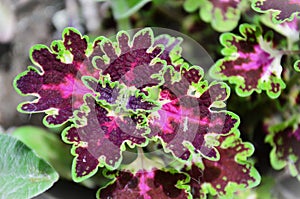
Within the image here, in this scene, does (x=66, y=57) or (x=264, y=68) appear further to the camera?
(x=264, y=68)

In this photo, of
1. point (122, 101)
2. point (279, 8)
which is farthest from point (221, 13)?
point (122, 101)

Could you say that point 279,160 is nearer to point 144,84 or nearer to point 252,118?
point 252,118

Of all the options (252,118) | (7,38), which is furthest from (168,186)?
(7,38)

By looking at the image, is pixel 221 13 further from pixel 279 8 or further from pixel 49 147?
pixel 49 147

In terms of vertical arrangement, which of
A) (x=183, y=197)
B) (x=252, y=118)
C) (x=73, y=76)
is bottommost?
(x=252, y=118)

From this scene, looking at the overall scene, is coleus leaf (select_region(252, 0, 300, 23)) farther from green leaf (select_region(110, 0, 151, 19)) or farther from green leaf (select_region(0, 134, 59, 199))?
green leaf (select_region(0, 134, 59, 199))
